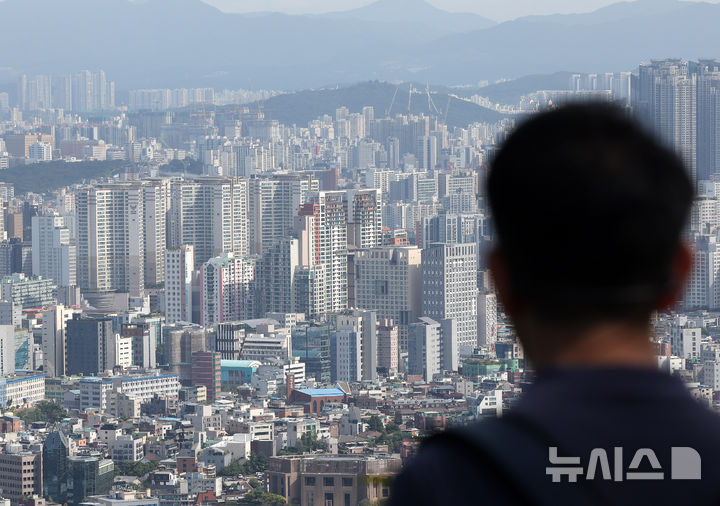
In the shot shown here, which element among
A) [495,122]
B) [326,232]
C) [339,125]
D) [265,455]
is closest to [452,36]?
[339,125]

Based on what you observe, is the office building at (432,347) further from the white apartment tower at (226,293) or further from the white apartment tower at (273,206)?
the white apartment tower at (273,206)

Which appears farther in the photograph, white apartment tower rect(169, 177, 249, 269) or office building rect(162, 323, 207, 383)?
white apartment tower rect(169, 177, 249, 269)

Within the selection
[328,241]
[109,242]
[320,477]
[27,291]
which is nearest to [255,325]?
[328,241]

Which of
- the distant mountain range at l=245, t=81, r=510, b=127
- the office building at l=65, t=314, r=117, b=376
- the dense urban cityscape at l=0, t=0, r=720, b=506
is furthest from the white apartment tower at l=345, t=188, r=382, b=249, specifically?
the distant mountain range at l=245, t=81, r=510, b=127

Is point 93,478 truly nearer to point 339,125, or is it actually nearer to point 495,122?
point 495,122

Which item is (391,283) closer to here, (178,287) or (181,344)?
(178,287)

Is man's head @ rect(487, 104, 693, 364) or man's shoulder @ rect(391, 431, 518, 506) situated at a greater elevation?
man's head @ rect(487, 104, 693, 364)

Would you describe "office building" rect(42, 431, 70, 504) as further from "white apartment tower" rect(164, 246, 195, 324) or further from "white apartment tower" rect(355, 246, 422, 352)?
"white apartment tower" rect(164, 246, 195, 324)
